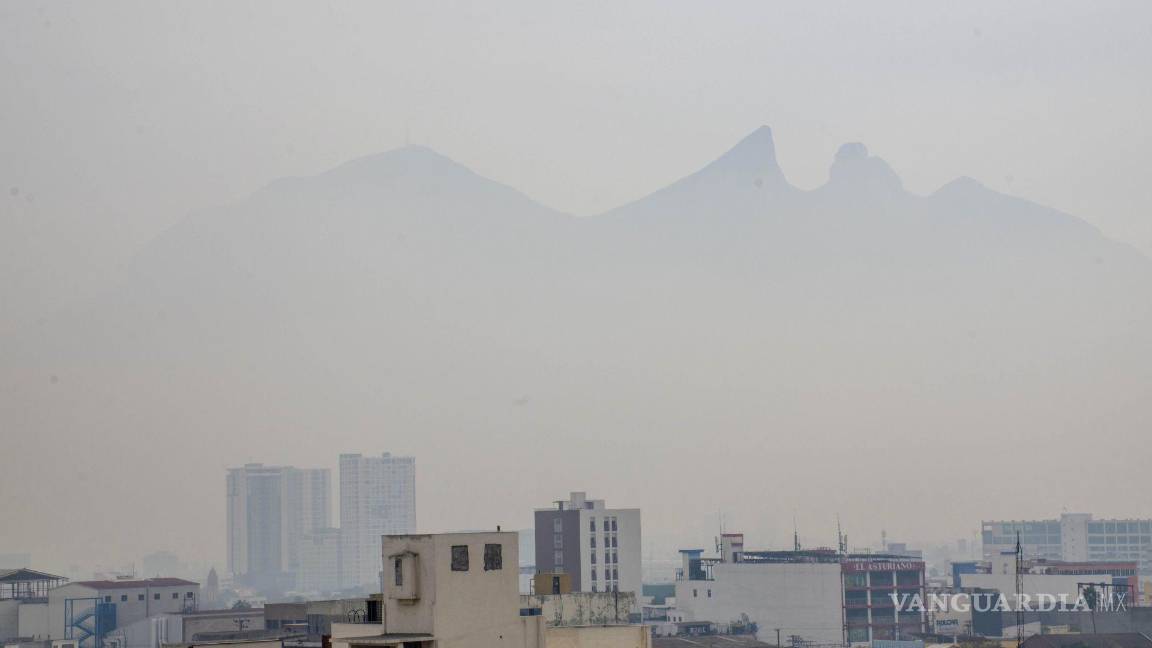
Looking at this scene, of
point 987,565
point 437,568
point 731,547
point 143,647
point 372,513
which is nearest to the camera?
point 437,568

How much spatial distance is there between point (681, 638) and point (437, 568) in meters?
39.8

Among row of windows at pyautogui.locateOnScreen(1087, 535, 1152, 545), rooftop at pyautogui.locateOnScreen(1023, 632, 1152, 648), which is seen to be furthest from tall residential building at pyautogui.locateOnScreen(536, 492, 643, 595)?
row of windows at pyautogui.locateOnScreen(1087, 535, 1152, 545)

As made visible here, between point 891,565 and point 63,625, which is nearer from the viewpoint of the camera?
point 63,625

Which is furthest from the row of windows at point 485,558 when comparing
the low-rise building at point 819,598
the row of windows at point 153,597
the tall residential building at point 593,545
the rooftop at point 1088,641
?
the tall residential building at point 593,545

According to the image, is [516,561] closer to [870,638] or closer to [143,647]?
[143,647]

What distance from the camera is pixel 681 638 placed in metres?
58.9

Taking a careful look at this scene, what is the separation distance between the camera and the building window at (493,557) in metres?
20.8

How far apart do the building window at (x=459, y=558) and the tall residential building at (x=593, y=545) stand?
61.1 m

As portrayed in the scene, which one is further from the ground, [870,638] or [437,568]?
[437,568]

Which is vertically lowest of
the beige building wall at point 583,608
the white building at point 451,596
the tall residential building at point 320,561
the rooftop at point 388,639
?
the tall residential building at point 320,561

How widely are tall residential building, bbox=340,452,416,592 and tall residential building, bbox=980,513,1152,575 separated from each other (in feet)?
Answer: 219

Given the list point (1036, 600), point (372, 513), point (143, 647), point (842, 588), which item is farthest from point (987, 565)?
point (372, 513)

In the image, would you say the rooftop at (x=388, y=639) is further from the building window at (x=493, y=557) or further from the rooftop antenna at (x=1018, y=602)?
the rooftop antenna at (x=1018, y=602)

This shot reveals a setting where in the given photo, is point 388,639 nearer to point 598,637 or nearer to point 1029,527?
point 598,637
